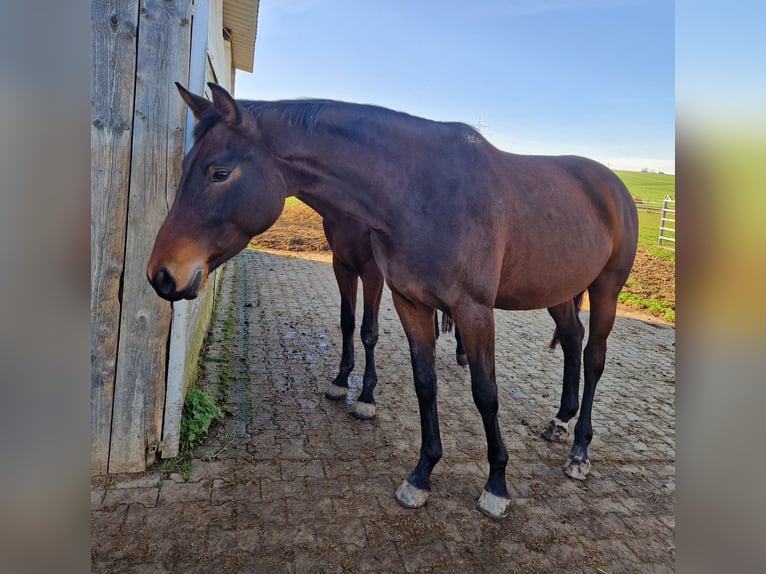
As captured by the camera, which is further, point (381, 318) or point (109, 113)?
point (381, 318)

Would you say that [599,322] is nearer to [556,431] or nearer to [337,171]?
[556,431]

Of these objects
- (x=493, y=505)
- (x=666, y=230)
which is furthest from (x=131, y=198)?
(x=666, y=230)

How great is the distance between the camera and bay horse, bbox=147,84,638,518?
2.06 metres

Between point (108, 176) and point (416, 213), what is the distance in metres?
1.61

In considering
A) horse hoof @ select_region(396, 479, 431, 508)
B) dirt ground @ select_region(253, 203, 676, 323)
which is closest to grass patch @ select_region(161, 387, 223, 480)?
horse hoof @ select_region(396, 479, 431, 508)

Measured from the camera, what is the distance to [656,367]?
5.14 metres

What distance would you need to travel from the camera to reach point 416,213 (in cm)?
234

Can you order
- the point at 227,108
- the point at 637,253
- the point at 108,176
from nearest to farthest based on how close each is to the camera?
the point at 227,108 → the point at 108,176 → the point at 637,253

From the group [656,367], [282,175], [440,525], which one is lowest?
[440,525]

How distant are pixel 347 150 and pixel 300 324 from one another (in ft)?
12.9

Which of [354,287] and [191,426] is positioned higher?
[354,287]
